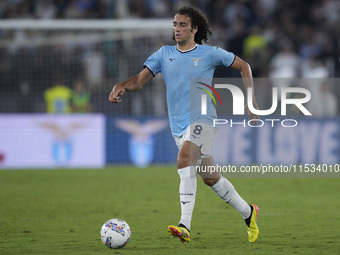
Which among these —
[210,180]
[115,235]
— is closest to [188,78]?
[210,180]

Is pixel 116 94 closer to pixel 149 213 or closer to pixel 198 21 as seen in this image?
pixel 198 21

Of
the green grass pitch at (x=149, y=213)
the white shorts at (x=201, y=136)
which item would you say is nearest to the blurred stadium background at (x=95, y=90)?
the green grass pitch at (x=149, y=213)

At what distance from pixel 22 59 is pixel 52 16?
15.4ft

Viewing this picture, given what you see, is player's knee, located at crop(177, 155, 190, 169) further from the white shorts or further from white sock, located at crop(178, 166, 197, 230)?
the white shorts

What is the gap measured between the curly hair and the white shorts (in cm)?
102

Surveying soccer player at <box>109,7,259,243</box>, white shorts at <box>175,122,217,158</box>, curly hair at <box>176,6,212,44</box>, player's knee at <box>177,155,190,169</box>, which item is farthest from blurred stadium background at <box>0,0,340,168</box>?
player's knee at <box>177,155,190,169</box>

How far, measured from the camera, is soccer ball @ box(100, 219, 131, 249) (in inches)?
258

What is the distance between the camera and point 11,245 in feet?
22.4

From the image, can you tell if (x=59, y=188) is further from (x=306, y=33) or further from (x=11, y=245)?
(x=306, y=33)

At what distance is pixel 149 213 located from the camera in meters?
9.46

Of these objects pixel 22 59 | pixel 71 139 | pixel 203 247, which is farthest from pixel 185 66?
pixel 22 59

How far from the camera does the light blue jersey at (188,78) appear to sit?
6867 millimetres

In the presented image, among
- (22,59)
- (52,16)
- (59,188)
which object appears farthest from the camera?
(52,16)

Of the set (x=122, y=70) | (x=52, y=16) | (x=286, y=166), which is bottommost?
(x=286, y=166)
